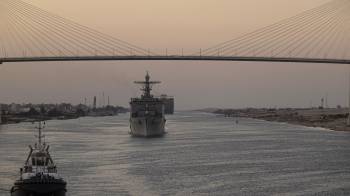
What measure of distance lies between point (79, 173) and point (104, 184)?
5.51 metres

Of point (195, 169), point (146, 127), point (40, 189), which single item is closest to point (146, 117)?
point (146, 127)

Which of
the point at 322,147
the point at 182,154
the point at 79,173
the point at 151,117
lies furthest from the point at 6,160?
the point at 151,117

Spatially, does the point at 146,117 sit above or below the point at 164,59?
below

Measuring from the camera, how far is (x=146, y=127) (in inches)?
3504

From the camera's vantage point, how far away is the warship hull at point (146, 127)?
3497 inches

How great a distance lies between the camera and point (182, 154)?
191 feet

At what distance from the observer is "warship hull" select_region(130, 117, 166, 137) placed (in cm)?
8881

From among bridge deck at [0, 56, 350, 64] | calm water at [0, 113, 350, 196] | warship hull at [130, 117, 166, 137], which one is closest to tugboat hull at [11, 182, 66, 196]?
calm water at [0, 113, 350, 196]

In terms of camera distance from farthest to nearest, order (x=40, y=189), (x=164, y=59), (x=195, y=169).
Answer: (x=164, y=59) → (x=195, y=169) → (x=40, y=189)

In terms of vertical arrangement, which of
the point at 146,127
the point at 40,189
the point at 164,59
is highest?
the point at 164,59

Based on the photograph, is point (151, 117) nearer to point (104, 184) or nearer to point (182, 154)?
point (182, 154)

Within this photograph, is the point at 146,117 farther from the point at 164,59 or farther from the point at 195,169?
the point at 195,169

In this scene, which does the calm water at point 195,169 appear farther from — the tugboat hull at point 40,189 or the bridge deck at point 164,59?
the bridge deck at point 164,59

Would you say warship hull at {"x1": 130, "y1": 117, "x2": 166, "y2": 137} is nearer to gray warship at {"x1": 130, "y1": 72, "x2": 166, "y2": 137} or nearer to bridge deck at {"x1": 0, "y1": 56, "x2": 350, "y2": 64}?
gray warship at {"x1": 130, "y1": 72, "x2": 166, "y2": 137}
